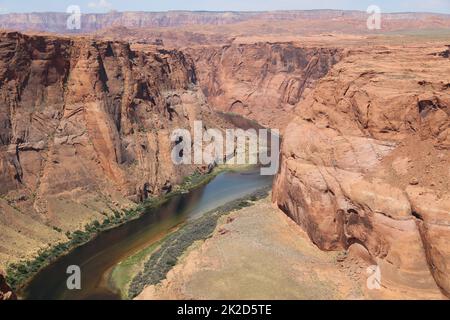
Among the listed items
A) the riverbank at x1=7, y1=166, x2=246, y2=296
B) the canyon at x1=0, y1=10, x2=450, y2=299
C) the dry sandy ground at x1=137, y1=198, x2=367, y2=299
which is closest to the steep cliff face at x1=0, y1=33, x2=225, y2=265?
the canyon at x1=0, y1=10, x2=450, y2=299

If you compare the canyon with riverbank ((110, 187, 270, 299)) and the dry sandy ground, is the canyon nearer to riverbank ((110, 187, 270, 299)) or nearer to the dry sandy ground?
the dry sandy ground

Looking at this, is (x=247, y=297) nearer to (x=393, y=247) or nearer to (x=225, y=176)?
(x=393, y=247)

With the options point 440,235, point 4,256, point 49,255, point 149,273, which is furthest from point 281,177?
point 4,256

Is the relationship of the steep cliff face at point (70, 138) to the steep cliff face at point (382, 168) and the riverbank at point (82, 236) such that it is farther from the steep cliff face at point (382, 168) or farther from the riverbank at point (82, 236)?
the steep cliff face at point (382, 168)

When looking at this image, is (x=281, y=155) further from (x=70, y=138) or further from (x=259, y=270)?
(x=70, y=138)

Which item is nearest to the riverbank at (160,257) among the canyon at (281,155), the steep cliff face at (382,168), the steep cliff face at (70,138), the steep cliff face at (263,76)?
the canyon at (281,155)
